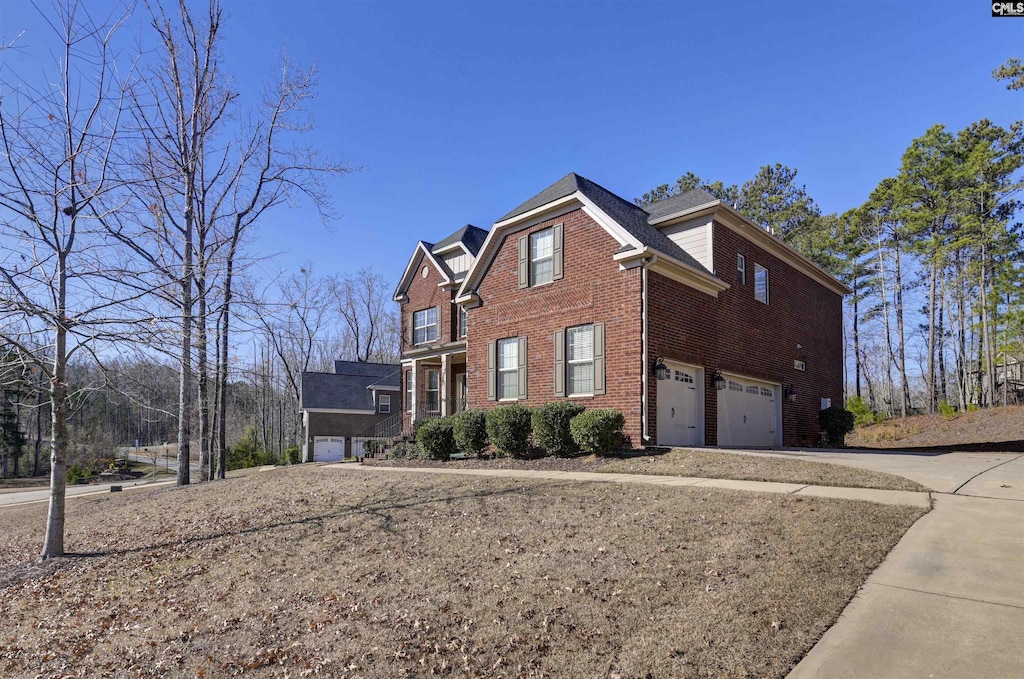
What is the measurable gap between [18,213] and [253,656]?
20.7 ft

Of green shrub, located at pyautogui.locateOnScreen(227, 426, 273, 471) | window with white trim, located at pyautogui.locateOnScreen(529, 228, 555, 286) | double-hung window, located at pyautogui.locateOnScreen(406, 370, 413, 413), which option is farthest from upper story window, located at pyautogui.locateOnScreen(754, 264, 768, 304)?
green shrub, located at pyautogui.locateOnScreen(227, 426, 273, 471)

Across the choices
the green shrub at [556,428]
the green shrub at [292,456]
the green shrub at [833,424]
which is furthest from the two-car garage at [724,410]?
the green shrub at [292,456]

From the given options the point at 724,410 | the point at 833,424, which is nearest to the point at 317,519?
the point at 724,410

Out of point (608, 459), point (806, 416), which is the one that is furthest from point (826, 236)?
point (608, 459)

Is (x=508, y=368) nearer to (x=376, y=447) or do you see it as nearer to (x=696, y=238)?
(x=696, y=238)

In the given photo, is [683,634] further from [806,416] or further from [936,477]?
[806,416]

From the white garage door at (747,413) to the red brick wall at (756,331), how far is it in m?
0.35

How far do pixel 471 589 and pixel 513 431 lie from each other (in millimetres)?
8439

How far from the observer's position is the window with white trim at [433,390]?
77.3 feet

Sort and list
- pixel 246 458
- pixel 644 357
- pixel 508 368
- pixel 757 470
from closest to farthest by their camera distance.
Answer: pixel 757 470 → pixel 644 357 → pixel 508 368 → pixel 246 458

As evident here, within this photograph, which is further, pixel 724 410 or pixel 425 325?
pixel 425 325

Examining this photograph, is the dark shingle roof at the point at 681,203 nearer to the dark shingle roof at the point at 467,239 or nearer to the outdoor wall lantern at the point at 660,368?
the outdoor wall lantern at the point at 660,368

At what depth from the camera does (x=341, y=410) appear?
34625mm

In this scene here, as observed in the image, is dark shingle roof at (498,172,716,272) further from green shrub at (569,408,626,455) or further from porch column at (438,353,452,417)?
porch column at (438,353,452,417)
